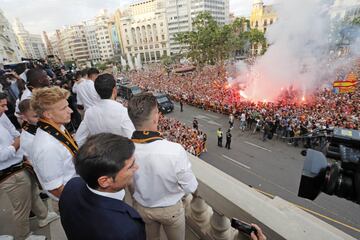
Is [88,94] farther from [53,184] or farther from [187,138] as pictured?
[187,138]

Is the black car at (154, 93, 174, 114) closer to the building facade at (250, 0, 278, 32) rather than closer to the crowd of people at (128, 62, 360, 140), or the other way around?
the crowd of people at (128, 62, 360, 140)

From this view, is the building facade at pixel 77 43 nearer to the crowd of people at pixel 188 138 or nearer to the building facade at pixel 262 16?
the building facade at pixel 262 16

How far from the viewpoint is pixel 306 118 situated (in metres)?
13.8

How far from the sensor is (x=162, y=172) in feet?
5.48

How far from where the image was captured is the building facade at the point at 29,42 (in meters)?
131

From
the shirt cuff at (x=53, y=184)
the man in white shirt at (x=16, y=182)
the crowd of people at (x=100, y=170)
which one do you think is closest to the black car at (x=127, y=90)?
the crowd of people at (x=100, y=170)

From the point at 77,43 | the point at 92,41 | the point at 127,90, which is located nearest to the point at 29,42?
the point at 77,43

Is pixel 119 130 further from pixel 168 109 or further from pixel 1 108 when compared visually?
pixel 168 109

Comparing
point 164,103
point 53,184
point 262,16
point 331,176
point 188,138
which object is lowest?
point 188,138

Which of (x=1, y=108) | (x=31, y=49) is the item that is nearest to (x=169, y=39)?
(x=1, y=108)

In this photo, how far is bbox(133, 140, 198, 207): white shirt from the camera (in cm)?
164

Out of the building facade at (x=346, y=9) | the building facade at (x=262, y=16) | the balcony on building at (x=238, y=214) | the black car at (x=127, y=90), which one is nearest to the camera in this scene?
the balcony on building at (x=238, y=214)

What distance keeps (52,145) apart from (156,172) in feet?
3.42

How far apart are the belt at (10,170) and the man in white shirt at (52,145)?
35.0 inches
